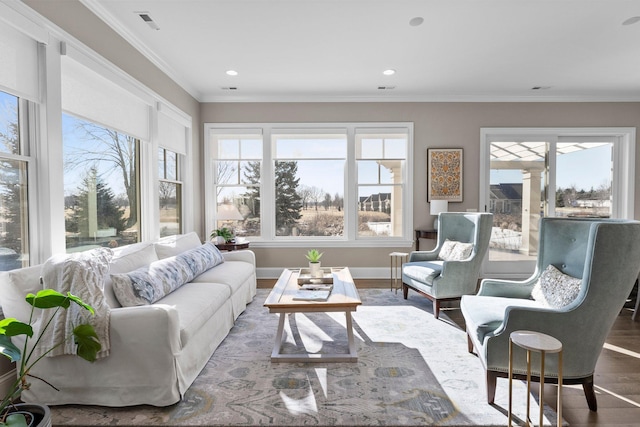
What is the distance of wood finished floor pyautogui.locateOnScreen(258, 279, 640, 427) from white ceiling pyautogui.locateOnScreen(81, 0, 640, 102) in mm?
2832

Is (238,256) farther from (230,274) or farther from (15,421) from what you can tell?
(15,421)

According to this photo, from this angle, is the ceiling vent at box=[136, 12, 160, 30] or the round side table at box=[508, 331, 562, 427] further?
the ceiling vent at box=[136, 12, 160, 30]

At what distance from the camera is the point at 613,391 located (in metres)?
2.26

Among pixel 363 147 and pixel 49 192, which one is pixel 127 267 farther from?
pixel 363 147

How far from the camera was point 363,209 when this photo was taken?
17.7ft

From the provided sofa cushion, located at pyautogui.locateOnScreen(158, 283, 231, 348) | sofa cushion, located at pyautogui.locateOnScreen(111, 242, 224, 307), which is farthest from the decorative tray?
sofa cushion, located at pyautogui.locateOnScreen(111, 242, 224, 307)

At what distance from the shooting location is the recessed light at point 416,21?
3008mm

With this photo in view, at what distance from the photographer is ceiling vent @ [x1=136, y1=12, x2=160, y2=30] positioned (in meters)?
2.93

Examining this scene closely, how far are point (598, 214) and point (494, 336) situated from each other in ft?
15.8

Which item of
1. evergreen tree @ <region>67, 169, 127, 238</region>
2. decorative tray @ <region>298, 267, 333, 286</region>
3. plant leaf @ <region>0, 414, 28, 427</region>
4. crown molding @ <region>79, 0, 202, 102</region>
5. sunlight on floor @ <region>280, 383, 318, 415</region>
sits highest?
crown molding @ <region>79, 0, 202, 102</region>

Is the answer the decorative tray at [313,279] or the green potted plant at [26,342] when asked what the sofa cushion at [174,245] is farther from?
the green potted plant at [26,342]

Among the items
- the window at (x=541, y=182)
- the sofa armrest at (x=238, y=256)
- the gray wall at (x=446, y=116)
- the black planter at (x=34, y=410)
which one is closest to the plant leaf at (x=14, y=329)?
the black planter at (x=34, y=410)

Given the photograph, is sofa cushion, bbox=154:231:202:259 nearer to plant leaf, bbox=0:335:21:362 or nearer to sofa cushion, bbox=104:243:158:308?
sofa cushion, bbox=104:243:158:308

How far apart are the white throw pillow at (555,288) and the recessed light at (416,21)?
2281 millimetres
